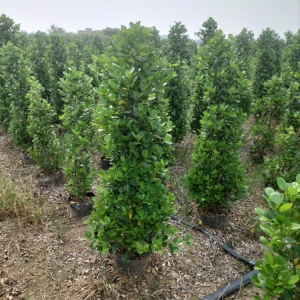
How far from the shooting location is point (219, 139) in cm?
360

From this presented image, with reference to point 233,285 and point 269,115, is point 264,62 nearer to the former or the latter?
point 269,115

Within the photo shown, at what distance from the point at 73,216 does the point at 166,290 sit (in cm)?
184

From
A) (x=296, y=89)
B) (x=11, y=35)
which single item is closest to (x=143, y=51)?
(x=296, y=89)

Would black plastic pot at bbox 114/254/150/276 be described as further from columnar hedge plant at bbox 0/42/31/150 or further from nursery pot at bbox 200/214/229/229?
columnar hedge plant at bbox 0/42/31/150

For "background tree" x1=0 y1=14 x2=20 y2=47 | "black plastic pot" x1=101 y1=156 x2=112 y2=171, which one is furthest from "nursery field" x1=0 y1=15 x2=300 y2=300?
"background tree" x1=0 y1=14 x2=20 y2=47

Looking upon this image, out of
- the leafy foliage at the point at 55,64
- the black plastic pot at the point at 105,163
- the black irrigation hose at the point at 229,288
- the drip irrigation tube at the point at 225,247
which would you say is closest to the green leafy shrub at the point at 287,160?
the drip irrigation tube at the point at 225,247

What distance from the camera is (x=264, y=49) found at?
8.16 metres

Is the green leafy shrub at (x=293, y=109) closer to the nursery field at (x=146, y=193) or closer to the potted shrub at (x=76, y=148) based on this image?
the nursery field at (x=146, y=193)

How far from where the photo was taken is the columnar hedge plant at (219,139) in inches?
138

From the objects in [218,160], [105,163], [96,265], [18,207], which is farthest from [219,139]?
[18,207]

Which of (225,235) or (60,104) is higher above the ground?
(60,104)

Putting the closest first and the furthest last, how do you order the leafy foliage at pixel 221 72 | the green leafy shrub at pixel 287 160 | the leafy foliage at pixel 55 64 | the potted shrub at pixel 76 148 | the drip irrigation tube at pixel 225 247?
the drip irrigation tube at pixel 225 247, the leafy foliage at pixel 221 72, the potted shrub at pixel 76 148, the green leafy shrub at pixel 287 160, the leafy foliage at pixel 55 64

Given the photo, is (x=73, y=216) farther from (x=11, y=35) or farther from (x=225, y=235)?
(x=11, y=35)

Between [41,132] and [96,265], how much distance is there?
2612 mm
